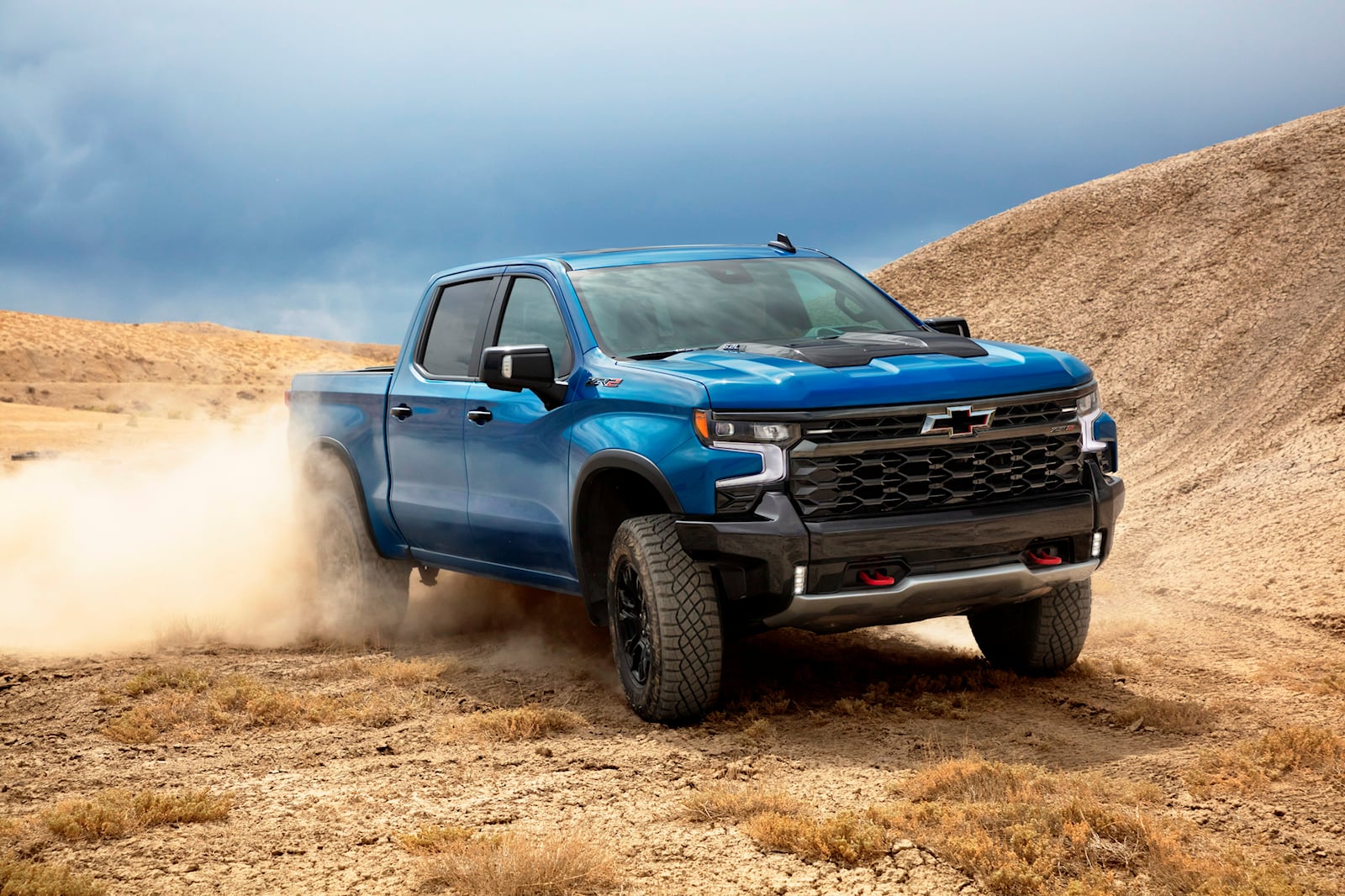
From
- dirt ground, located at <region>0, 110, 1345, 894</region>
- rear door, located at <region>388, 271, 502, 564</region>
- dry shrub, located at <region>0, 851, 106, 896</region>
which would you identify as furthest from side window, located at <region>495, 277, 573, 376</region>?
dry shrub, located at <region>0, 851, 106, 896</region>

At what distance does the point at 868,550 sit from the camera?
561 cm

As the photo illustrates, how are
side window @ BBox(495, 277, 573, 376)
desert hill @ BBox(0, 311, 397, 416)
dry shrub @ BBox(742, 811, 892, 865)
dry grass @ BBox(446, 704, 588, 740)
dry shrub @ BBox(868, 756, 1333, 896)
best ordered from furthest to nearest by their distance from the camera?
desert hill @ BBox(0, 311, 397, 416) → side window @ BBox(495, 277, 573, 376) → dry grass @ BBox(446, 704, 588, 740) → dry shrub @ BBox(742, 811, 892, 865) → dry shrub @ BBox(868, 756, 1333, 896)

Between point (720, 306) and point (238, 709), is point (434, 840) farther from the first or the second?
point (720, 306)

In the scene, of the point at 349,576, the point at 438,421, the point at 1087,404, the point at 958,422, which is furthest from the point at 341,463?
the point at 1087,404

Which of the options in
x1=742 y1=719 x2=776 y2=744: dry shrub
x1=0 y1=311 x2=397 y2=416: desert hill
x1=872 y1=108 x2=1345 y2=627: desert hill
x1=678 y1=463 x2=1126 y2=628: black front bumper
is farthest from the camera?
x1=0 y1=311 x2=397 y2=416: desert hill

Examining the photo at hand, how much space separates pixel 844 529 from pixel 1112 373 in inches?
727

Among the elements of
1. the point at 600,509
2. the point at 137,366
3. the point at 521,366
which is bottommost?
the point at 600,509

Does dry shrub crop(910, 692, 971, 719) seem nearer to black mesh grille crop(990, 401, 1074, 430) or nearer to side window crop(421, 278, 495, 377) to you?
black mesh grille crop(990, 401, 1074, 430)

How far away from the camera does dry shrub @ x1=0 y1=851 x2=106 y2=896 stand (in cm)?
426

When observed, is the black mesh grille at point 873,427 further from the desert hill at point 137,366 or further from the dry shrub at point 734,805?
the desert hill at point 137,366

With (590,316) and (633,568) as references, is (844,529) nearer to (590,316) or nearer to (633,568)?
(633,568)

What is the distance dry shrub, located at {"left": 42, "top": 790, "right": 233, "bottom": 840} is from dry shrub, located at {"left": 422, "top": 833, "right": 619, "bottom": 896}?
3.94ft

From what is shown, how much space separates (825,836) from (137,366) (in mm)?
72962

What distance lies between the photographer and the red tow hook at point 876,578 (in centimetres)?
570
